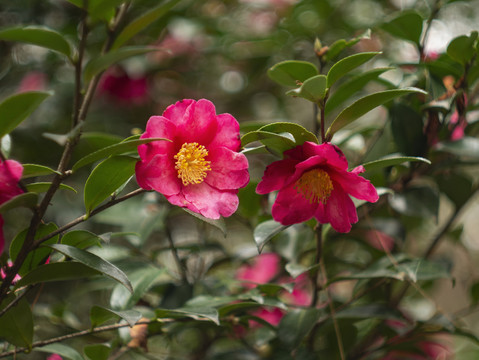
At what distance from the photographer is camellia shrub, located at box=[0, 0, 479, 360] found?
0.64 meters

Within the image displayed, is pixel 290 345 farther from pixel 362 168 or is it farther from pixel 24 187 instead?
pixel 24 187

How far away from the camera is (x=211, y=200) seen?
26.8 inches

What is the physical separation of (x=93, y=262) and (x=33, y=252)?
98 millimetres

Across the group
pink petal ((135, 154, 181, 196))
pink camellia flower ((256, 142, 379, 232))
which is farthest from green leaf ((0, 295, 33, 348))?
pink camellia flower ((256, 142, 379, 232))

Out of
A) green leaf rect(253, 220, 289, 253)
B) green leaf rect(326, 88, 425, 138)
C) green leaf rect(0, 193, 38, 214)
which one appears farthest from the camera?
green leaf rect(253, 220, 289, 253)

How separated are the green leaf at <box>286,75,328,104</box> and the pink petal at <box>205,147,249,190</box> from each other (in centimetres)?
11

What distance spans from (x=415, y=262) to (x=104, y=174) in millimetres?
586

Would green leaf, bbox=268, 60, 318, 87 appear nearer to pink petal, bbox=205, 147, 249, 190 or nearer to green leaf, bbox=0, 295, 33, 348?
pink petal, bbox=205, 147, 249, 190

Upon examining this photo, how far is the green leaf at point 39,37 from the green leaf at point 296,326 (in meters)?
0.54

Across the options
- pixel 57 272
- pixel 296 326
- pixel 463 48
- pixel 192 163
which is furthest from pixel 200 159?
pixel 463 48

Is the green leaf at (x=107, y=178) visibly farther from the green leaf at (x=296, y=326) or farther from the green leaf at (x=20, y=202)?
the green leaf at (x=296, y=326)

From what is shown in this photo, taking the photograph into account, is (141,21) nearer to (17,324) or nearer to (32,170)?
(32,170)

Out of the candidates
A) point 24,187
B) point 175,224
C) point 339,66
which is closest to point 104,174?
point 24,187

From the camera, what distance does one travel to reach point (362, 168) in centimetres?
64
